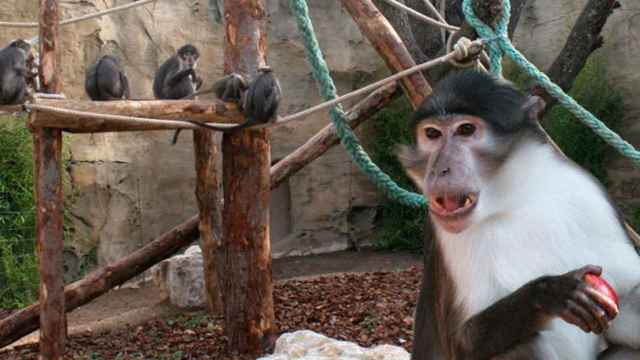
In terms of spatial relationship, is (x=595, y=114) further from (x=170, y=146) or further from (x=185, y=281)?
(x=185, y=281)

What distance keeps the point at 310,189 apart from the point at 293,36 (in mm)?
1852

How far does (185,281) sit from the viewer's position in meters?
7.29

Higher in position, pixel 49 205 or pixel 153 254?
pixel 49 205

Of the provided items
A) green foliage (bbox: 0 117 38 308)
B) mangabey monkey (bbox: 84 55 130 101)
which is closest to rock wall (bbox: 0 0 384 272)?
green foliage (bbox: 0 117 38 308)

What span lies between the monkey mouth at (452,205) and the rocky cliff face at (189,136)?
733cm

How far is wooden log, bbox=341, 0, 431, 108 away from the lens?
13.1 feet

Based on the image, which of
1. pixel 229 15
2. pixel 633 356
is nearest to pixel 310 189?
pixel 229 15

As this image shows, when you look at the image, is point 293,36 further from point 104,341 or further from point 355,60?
point 104,341

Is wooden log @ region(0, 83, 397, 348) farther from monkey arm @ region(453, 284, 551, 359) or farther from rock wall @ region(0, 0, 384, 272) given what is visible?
monkey arm @ region(453, 284, 551, 359)

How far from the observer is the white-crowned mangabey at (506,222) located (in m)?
2.45

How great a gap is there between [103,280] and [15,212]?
243 centimetres

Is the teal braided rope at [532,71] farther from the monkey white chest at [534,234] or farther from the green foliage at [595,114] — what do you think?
the green foliage at [595,114]

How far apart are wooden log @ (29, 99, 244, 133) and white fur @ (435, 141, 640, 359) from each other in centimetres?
253

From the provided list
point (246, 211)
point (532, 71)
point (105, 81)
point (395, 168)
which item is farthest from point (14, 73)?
point (395, 168)
